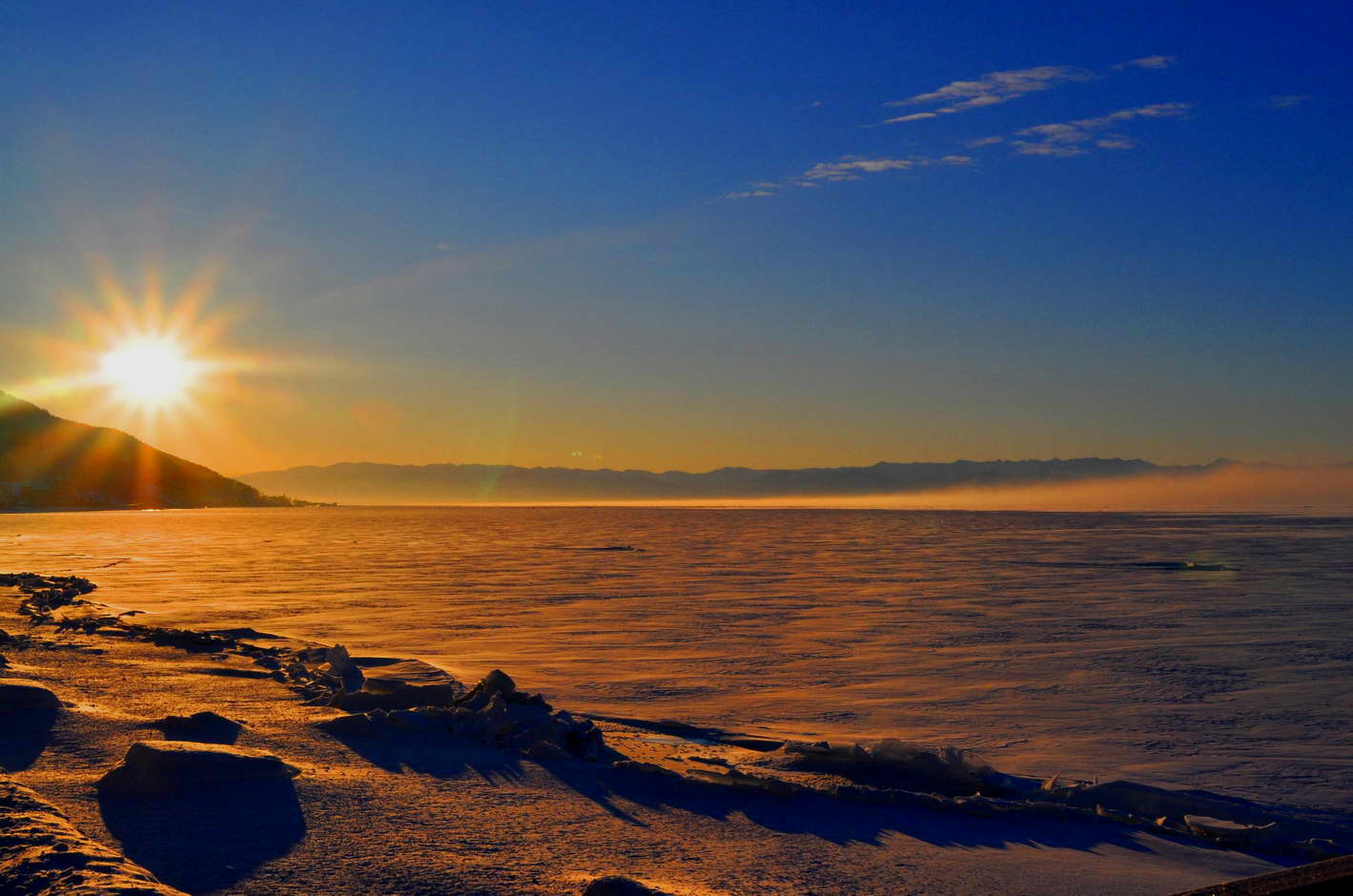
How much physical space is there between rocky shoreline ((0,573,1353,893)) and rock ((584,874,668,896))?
0.02m

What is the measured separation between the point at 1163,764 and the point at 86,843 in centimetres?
620

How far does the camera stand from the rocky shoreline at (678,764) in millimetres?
4875

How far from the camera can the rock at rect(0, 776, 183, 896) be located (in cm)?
336

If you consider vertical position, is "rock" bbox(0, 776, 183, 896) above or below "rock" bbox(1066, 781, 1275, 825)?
above

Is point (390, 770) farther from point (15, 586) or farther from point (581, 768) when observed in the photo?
point (15, 586)

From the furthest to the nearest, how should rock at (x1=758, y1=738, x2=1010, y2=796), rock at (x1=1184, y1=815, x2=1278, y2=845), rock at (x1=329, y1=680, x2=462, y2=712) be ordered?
rock at (x1=329, y1=680, x2=462, y2=712)
rock at (x1=758, y1=738, x2=1010, y2=796)
rock at (x1=1184, y1=815, x2=1278, y2=845)

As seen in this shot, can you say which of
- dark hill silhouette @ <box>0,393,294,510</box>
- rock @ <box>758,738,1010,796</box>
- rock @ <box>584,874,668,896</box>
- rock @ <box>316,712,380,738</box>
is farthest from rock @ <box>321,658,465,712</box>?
dark hill silhouette @ <box>0,393,294,510</box>

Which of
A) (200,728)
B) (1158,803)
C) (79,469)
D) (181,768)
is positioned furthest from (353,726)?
(79,469)

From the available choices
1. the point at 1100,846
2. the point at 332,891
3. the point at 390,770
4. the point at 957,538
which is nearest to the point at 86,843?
the point at 332,891

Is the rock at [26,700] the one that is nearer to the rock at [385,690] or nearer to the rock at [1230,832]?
the rock at [385,690]

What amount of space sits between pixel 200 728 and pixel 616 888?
3772 mm

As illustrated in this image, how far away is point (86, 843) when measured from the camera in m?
3.82

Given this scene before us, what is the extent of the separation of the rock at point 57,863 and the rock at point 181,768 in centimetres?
57

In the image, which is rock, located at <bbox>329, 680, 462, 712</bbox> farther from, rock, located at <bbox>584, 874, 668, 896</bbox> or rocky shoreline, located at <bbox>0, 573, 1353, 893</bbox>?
rock, located at <bbox>584, 874, 668, 896</bbox>
